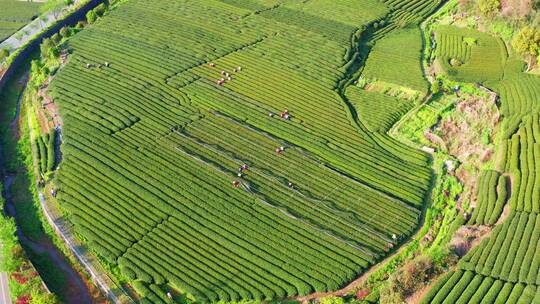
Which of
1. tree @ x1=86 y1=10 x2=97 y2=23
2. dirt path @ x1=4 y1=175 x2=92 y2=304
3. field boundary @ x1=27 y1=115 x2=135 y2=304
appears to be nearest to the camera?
field boundary @ x1=27 y1=115 x2=135 y2=304

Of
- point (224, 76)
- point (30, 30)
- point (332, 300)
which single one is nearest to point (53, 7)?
point (30, 30)

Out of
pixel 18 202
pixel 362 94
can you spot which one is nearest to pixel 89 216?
pixel 18 202

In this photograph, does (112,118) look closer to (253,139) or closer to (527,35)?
(253,139)

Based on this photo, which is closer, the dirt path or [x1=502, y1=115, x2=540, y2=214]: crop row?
the dirt path

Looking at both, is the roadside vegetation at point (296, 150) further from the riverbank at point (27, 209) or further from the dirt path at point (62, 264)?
the dirt path at point (62, 264)

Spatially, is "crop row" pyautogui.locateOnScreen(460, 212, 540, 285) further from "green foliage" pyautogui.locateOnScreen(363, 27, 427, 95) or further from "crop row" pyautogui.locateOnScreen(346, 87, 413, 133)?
"green foliage" pyautogui.locateOnScreen(363, 27, 427, 95)

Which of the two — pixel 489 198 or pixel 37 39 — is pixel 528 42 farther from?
pixel 37 39

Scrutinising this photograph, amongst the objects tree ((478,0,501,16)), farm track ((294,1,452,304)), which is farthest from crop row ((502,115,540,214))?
tree ((478,0,501,16))
